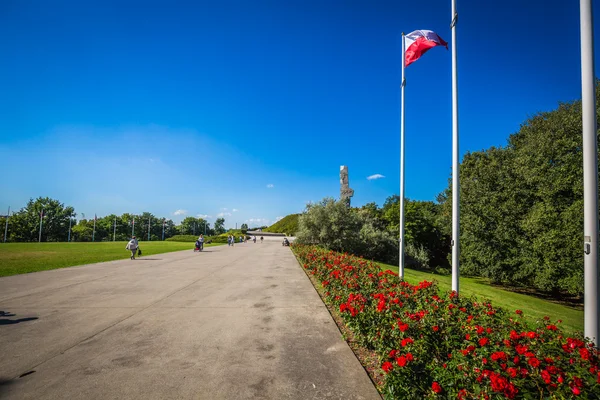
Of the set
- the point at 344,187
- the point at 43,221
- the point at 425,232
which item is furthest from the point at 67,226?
the point at 425,232

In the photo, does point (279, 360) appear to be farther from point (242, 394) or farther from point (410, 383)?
point (410, 383)

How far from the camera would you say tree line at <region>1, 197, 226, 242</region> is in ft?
192

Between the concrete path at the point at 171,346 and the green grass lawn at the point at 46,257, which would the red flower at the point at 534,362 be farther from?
the green grass lawn at the point at 46,257

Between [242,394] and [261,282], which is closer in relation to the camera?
[242,394]

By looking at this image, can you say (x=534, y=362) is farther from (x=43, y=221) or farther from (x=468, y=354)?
(x=43, y=221)

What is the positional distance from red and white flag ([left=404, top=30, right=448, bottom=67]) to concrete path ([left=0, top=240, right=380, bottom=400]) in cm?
875

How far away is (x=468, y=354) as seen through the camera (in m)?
2.70

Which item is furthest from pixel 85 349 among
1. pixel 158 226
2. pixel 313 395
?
pixel 158 226

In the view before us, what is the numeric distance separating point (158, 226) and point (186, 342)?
91.2 metres

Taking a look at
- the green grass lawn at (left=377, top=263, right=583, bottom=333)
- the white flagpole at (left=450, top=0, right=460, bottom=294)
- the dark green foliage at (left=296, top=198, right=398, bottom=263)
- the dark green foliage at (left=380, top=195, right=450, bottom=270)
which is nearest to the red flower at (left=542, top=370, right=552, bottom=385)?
the white flagpole at (left=450, top=0, right=460, bottom=294)

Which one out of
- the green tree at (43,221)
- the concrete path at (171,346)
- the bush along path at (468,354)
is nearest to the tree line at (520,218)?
the bush along path at (468,354)

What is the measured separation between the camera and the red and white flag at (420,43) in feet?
27.1

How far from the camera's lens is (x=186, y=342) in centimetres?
434

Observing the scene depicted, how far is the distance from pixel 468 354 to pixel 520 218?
17777mm
